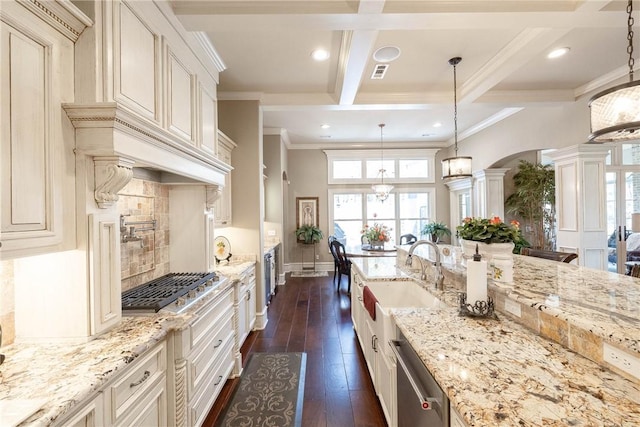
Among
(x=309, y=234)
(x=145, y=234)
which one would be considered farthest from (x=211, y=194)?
(x=309, y=234)

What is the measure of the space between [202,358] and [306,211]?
5778mm

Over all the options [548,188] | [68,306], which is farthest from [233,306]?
[548,188]

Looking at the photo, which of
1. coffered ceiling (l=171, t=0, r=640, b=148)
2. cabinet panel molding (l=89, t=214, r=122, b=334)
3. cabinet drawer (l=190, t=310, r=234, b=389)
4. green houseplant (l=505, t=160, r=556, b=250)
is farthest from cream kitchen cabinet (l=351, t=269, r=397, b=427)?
green houseplant (l=505, t=160, r=556, b=250)

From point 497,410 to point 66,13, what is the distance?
2.31 meters

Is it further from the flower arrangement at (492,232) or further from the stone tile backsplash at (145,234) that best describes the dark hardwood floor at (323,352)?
the flower arrangement at (492,232)

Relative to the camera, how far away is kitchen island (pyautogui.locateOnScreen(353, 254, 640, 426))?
0.89 meters

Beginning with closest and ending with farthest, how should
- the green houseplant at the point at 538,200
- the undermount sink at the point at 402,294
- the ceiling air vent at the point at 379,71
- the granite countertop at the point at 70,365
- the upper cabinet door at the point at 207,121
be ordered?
the granite countertop at the point at 70,365 → the undermount sink at the point at 402,294 → the upper cabinet door at the point at 207,121 → the ceiling air vent at the point at 379,71 → the green houseplant at the point at 538,200

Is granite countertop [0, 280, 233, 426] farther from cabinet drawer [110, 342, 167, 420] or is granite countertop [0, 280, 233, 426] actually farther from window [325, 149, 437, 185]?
window [325, 149, 437, 185]

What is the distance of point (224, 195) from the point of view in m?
3.67

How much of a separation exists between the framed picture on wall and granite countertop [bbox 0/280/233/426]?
603 cm

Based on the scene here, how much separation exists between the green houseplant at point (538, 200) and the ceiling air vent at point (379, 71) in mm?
3997

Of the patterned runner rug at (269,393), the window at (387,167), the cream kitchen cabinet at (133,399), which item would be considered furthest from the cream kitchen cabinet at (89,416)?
the window at (387,167)

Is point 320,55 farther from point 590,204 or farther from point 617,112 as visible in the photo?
point 590,204

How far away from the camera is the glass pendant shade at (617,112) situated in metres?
1.46
